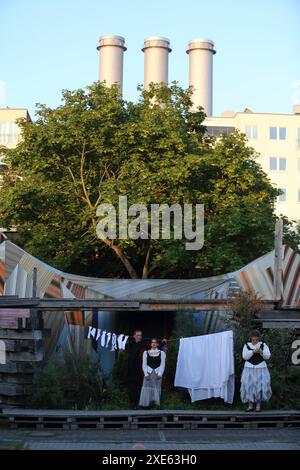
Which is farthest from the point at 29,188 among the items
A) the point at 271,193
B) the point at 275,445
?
the point at 275,445

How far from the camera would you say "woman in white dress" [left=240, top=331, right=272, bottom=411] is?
1406 cm

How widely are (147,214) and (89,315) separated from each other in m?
8.41

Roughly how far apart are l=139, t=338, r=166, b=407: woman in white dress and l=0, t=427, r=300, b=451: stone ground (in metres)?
1.13

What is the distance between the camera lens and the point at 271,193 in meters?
30.7

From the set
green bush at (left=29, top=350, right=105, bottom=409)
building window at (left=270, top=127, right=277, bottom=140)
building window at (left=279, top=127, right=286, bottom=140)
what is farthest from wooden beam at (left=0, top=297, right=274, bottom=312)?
building window at (left=279, top=127, right=286, bottom=140)

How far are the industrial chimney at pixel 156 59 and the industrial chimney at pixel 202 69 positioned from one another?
3.14m

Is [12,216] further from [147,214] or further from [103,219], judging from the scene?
[147,214]

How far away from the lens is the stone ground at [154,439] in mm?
11758

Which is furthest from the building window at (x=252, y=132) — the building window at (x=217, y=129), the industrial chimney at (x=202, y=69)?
the industrial chimney at (x=202, y=69)

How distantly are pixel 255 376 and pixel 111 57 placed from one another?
76279mm

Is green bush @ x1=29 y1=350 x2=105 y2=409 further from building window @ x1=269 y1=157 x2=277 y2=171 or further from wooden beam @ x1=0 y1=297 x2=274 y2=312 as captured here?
building window @ x1=269 y1=157 x2=277 y2=171

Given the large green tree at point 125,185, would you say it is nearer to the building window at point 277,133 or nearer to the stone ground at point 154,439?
the stone ground at point 154,439

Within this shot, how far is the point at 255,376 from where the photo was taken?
14.1 m

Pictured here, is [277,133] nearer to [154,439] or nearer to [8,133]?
[8,133]
